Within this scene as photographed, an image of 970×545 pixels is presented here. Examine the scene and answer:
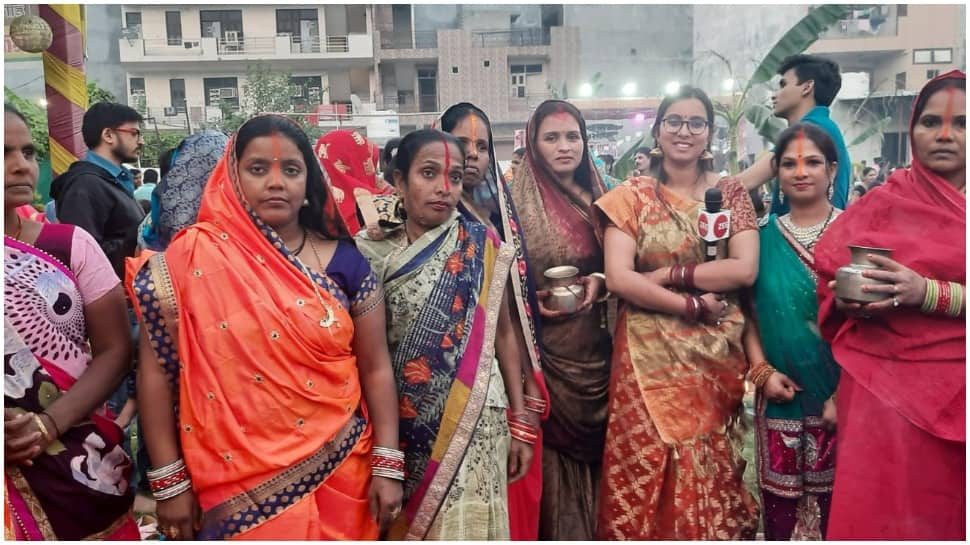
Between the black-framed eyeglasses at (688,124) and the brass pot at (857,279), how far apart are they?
34.0 inches

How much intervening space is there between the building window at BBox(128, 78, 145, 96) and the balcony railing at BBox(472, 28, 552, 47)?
2224mm

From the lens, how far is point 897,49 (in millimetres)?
Answer: 5199

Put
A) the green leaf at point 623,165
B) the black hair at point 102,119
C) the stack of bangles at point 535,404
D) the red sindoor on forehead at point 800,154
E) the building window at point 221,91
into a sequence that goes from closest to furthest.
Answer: the stack of bangles at point 535,404 < the red sindoor on forehead at point 800,154 < the black hair at point 102,119 < the building window at point 221,91 < the green leaf at point 623,165

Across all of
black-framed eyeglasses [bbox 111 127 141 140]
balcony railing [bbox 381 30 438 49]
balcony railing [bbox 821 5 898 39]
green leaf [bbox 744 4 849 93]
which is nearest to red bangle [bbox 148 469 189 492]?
black-framed eyeglasses [bbox 111 127 141 140]

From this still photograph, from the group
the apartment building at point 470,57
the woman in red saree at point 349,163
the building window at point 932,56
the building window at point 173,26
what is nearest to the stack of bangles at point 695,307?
the apartment building at point 470,57

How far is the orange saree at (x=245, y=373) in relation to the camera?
88.0 inches

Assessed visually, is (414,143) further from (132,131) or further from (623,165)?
(623,165)

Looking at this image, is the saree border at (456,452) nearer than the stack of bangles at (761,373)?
Yes

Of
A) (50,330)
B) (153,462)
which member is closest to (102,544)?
(153,462)

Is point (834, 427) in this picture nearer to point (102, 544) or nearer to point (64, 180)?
point (102, 544)

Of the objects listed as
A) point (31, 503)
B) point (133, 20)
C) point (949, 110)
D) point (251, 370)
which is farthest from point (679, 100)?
point (133, 20)

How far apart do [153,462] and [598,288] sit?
1918 millimetres

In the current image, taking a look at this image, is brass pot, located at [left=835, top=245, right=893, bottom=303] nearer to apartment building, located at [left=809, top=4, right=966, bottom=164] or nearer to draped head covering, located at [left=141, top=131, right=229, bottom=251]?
apartment building, located at [left=809, top=4, right=966, bottom=164]

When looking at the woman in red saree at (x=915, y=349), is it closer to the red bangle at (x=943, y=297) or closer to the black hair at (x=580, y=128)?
A: the red bangle at (x=943, y=297)
